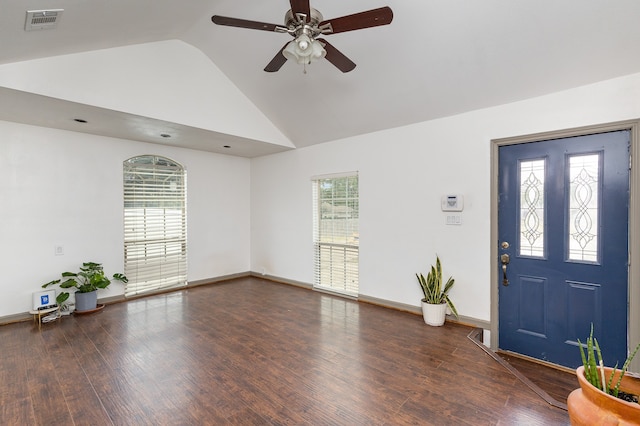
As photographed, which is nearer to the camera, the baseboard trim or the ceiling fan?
the ceiling fan

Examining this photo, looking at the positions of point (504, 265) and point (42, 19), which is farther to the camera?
point (504, 265)

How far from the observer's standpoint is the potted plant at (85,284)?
402 centimetres

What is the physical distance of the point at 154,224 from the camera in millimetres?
5078

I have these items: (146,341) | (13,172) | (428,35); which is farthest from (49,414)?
(428,35)

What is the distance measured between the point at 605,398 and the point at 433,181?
2.63 meters

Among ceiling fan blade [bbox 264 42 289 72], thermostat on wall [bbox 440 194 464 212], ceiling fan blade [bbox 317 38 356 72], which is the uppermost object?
ceiling fan blade [bbox 264 42 289 72]

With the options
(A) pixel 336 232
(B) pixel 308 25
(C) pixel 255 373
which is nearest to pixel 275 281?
(A) pixel 336 232

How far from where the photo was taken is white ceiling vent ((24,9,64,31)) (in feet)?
6.95

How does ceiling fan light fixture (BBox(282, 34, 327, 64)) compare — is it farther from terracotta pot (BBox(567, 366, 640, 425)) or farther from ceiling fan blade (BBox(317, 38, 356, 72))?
terracotta pot (BBox(567, 366, 640, 425))

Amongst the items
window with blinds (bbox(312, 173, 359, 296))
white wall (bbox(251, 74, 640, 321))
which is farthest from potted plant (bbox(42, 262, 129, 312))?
→ window with blinds (bbox(312, 173, 359, 296))

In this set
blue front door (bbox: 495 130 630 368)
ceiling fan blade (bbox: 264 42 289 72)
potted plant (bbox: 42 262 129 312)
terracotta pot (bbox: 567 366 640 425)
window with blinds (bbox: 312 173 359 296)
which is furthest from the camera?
window with blinds (bbox: 312 173 359 296)

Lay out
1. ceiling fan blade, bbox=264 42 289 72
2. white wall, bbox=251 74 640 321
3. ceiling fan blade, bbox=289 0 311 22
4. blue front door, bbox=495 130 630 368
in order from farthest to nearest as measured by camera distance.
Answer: white wall, bbox=251 74 640 321
blue front door, bbox=495 130 630 368
ceiling fan blade, bbox=264 42 289 72
ceiling fan blade, bbox=289 0 311 22

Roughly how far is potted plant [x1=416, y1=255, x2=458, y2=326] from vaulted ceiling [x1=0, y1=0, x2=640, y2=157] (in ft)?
6.52

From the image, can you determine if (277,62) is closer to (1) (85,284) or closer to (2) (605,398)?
(2) (605,398)
